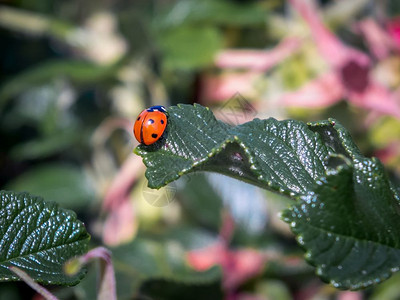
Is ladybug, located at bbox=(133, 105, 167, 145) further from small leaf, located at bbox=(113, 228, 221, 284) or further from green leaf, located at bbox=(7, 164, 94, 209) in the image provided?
green leaf, located at bbox=(7, 164, 94, 209)

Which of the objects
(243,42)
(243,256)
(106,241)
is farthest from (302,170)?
(243,42)

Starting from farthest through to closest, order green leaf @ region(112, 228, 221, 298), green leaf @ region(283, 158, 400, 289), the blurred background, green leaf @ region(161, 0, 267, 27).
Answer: green leaf @ region(161, 0, 267, 27)
the blurred background
green leaf @ region(112, 228, 221, 298)
green leaf @ region(283, 158, 400, 289)

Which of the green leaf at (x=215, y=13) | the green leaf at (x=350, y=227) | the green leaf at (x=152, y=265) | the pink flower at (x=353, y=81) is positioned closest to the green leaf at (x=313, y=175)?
the green leaf at (x=350, y=227)

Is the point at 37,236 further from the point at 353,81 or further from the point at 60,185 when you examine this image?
the point at 60,185

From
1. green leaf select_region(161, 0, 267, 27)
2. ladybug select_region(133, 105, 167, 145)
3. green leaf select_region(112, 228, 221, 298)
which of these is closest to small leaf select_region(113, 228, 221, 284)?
green leaf select_region(112, 228, 221, 298)

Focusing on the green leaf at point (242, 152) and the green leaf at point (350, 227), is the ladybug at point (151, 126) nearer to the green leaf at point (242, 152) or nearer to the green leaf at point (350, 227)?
the green leaf at point (242, 152)
